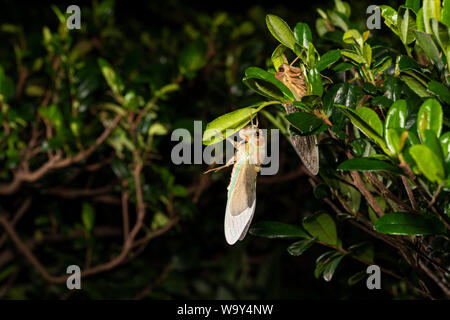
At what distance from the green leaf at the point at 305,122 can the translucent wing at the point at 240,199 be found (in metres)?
0.15

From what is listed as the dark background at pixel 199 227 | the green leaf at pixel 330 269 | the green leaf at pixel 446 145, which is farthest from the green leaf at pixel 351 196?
the dark background at pixel 199 227

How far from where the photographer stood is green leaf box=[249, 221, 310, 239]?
2.44 ft

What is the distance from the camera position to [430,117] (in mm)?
462

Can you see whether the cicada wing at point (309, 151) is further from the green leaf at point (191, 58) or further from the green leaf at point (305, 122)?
the green leaf at point (191, 58)

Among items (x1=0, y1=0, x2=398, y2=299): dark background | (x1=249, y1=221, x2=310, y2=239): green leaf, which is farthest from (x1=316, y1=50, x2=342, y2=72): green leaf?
(x1=0, y1=0, x2=398, y2=299): dark background

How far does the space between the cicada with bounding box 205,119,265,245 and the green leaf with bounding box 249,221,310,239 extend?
0.08 meters

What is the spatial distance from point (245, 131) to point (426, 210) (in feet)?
1.04

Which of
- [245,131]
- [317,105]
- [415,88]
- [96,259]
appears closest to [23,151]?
[96,259]

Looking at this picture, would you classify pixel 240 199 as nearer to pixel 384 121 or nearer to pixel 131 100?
pixel 384 121

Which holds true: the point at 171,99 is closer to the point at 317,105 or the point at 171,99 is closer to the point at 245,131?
the point at 245,131

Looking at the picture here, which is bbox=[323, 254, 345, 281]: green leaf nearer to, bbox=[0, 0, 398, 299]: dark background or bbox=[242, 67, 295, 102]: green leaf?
bbox=[242, 67, 295, 102]: green leaf

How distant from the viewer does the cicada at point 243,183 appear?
2.14 ft

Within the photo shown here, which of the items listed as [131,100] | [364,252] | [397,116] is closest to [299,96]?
[397,116]

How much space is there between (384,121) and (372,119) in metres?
0.04
